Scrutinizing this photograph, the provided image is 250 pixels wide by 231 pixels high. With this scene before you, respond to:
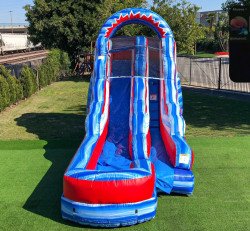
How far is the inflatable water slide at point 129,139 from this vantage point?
16.8 ft

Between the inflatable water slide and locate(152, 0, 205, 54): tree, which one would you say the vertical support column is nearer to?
the inflatable water slide

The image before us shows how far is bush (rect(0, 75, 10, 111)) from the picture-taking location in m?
14.1

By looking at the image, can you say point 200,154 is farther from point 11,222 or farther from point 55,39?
point 55,39

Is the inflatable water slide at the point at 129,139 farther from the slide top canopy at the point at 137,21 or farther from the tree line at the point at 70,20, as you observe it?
the tree line at the point at 70,20

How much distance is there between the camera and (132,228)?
17.0ft

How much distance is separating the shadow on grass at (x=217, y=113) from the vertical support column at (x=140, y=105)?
9.69ft

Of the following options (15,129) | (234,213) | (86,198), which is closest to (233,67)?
(86,198)

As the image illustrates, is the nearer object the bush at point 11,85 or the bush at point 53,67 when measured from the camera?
the bush at point 11,85

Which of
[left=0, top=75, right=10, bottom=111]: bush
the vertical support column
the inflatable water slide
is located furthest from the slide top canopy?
[left=0, top=75, right=10, bottom=111]: bush

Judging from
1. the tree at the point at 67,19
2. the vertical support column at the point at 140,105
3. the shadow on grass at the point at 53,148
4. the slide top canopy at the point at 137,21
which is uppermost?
the tree at the point at 67,19

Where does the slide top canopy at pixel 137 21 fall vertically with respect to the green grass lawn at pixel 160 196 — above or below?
above

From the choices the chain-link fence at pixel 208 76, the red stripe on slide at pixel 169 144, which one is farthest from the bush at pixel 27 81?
the red stripe on slide at pixel 169 144

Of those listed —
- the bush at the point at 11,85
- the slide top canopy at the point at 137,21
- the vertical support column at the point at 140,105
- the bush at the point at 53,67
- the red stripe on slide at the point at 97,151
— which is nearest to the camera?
the red stripe on slide at the point at 97,151

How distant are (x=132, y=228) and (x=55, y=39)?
71.6 ft
